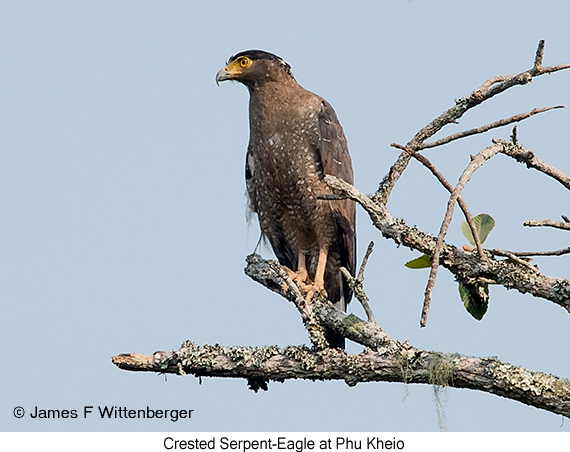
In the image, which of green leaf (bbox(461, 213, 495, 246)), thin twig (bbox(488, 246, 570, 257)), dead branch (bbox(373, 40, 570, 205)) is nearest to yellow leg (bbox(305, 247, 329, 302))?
dead branch (bbox(373, 40, 570, 205))

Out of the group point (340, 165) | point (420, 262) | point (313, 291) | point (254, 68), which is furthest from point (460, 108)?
point (254, 68)

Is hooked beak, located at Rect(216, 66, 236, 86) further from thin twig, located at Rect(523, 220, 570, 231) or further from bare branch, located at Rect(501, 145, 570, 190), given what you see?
thin twig, located at Rect(523, 220, 570, 231)

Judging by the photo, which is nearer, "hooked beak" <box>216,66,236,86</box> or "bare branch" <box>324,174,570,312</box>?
"bare branch" <box>324,174,570,312</box>

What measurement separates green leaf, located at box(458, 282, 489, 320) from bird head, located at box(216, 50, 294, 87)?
129 inches

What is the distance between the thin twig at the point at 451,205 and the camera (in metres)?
3.85

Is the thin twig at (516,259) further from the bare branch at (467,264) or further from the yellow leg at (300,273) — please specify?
the yellow leg at (300,273)

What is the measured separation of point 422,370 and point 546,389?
0.71 meters

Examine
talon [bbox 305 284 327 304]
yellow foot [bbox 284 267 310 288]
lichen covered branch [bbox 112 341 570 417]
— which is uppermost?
yellow foot [bbox 284 267 310 288]

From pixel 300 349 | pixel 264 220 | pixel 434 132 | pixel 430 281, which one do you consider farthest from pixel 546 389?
pixel 264 220

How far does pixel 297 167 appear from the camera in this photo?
697 cm

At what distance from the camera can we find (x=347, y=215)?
719 cm

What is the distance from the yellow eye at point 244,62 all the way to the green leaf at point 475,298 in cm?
346

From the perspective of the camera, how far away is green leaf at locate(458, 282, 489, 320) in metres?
4.80

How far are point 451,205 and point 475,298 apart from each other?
36.5 inches
